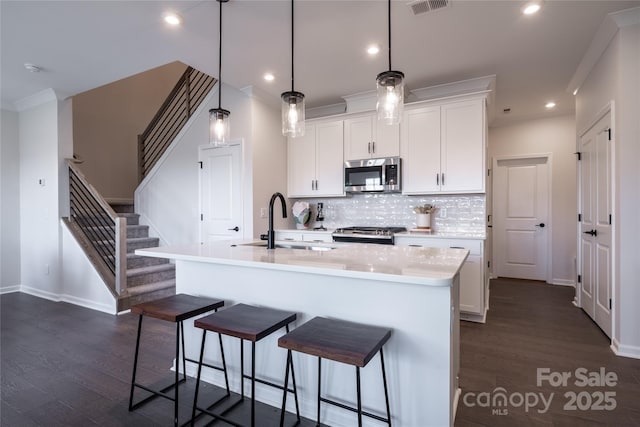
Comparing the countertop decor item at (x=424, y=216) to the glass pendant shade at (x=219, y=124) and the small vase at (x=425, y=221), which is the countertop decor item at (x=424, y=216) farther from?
the glass pendant shade at (x=219, y=124)

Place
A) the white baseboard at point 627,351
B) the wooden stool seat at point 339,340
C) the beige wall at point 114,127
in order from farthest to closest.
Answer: the beige wall at point 114,127
the white baseboard at point 627,351
the wooden stool seat at point 339,340

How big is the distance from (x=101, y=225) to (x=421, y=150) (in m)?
4.33

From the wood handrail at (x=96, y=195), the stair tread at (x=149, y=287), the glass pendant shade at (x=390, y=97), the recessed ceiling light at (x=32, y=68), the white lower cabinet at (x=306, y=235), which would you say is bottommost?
the stair tread at (x=149, y=287)

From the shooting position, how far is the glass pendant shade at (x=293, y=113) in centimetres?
231

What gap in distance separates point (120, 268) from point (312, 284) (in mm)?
3040

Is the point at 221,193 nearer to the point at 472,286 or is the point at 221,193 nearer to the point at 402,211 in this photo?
the point at 402,211

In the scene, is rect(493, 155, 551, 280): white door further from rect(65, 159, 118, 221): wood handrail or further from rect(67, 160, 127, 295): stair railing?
rect(65, 159, 118, 221): wood handrail

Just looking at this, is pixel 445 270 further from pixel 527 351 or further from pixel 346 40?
pixel 346 40

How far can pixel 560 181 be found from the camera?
530 centimetres

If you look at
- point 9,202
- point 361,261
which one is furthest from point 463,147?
point 9,202

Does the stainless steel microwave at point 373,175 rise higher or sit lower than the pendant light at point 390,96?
lower

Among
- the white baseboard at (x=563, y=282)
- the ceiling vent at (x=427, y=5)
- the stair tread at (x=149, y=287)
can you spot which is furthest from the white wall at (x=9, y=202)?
the white baseboard at (x=563, y=282)

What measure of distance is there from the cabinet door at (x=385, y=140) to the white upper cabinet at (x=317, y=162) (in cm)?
49

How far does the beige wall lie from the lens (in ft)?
19.1
